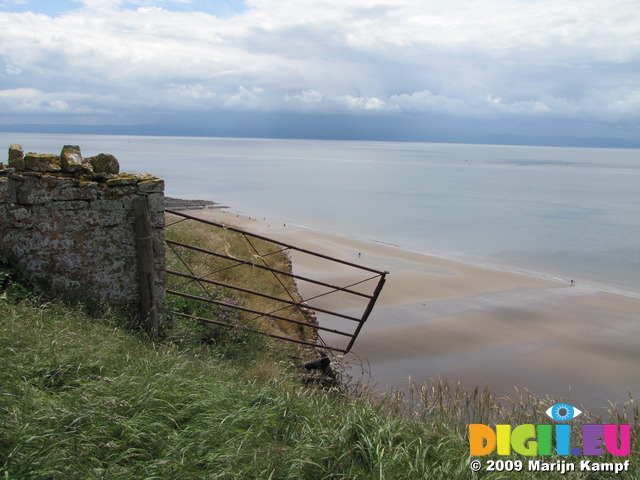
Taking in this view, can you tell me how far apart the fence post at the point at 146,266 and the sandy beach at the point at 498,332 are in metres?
4.97

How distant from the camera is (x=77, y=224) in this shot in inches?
253

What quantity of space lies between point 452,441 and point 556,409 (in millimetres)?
2835

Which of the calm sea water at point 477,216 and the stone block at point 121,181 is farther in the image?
the calm sea water at point 477,216

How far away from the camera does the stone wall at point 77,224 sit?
625 cm

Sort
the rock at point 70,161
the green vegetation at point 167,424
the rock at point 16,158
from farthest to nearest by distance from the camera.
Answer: the rock at point 70,161 → the rock at point 16,158 → the green vegetation at point 167,424

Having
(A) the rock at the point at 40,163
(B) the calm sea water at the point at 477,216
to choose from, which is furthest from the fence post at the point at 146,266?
(B) the calm sea water at the point at 477,216

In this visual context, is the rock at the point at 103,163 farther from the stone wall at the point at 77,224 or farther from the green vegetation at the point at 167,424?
the green vegetation at the point at 167,424

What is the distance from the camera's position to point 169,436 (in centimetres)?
408

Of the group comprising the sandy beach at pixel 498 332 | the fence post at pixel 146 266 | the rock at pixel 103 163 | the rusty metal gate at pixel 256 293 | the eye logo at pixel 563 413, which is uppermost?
the rock at pixel 103 163

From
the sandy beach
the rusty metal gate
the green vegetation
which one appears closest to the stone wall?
the rusty metal gate

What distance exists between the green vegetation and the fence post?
842mm

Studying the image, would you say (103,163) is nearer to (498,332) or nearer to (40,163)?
(40,163)

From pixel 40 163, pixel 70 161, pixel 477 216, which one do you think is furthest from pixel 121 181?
pixel 477 216

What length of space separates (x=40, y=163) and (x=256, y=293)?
3.20 meters
